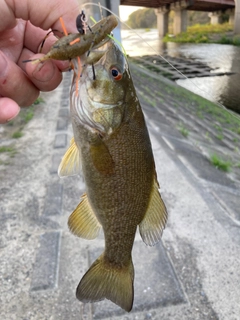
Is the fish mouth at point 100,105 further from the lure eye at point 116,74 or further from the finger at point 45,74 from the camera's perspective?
the finger at point 45,74

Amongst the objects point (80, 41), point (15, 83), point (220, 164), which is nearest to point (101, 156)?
point (80, 41)

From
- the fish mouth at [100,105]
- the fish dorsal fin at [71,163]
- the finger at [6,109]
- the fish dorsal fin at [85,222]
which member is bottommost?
the fish dorsal fin at [85,222]

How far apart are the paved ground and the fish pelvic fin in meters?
0.97

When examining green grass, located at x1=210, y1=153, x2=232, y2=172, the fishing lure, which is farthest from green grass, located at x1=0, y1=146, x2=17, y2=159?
the fishing lure

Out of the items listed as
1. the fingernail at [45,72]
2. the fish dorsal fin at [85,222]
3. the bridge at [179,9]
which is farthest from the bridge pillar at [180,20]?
the fish dorsal fin at [85,222]

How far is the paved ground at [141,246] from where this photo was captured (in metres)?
2.42

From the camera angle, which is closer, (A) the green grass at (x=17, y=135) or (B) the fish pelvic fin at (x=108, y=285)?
(B) the fish pelvic fin at (x=108, y=285)

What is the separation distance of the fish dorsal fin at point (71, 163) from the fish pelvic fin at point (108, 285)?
47 cm

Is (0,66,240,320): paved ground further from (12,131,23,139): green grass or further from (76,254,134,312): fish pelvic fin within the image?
(76,254,134,312): fish pelvic fin

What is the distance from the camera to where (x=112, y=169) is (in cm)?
146

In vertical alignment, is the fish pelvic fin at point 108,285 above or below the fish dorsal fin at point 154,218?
below

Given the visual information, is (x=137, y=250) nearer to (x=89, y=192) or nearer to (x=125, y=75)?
(x=89, y=192)

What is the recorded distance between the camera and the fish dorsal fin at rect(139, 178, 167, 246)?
4.96 feet

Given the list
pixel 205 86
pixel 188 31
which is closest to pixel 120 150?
pixel 205 86
